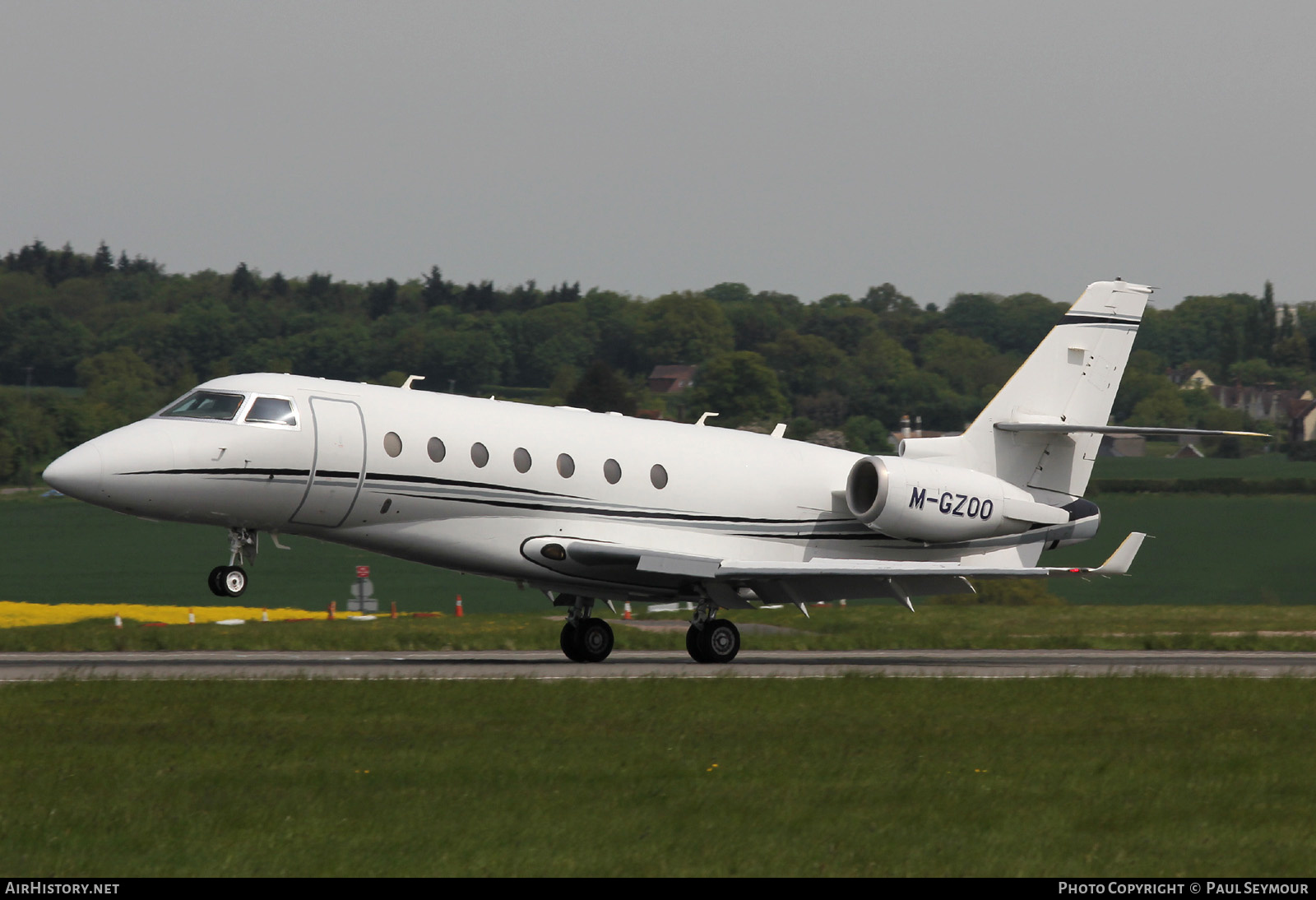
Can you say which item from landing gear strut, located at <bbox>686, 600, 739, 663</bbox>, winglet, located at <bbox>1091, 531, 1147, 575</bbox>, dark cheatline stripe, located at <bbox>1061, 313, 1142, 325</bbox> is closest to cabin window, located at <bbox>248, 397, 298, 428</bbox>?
landing gear strut, located at <bbox>686, 600, 739, 663</bbox>

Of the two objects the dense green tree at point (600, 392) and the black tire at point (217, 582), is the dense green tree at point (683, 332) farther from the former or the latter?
the black tire at point (217, 582)

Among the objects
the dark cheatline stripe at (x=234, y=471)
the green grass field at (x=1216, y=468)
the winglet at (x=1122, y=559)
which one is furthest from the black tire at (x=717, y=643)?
the green grass field at (x=1216, y=468)

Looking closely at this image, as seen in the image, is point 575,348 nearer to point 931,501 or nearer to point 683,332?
point 683,332

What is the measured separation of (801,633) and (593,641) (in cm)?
988

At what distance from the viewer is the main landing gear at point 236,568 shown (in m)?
20.4

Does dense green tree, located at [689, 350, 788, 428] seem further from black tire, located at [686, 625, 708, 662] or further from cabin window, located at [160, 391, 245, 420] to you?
cabin window, located at [160, 391, 245, 420]

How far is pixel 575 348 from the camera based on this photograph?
5256 inches

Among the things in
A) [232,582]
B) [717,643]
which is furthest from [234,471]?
[717,643]

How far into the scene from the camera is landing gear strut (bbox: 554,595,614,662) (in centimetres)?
2419

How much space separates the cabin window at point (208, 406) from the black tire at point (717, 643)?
7.51 metres

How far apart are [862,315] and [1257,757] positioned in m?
139

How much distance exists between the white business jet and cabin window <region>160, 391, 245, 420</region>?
2 centimetres

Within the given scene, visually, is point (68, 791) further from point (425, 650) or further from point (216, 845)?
point (425, 650)
